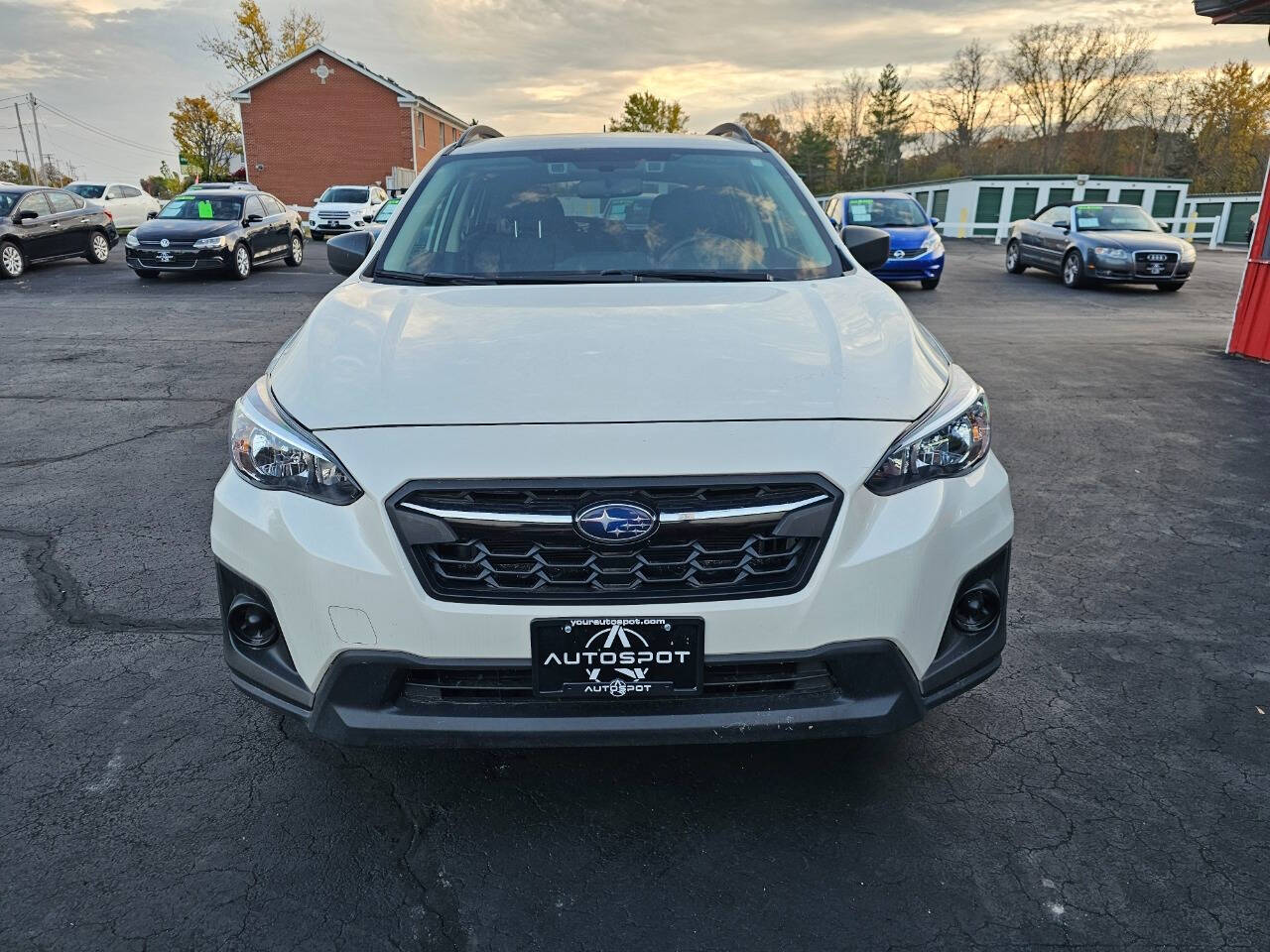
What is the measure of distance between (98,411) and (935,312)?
35.5 feet

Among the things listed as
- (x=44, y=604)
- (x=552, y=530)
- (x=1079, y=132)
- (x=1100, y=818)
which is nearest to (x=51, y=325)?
(x=44, y=604)

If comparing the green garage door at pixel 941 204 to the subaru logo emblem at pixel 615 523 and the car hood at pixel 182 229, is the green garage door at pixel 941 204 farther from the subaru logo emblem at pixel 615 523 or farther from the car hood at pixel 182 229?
the subaru logo emblem at pixel 615 523

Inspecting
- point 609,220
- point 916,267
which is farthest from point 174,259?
point 609,220

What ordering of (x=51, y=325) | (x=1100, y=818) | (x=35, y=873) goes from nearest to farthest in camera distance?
(x=35, y=873) < (x=1100, y=818) < (x=51, y=325)

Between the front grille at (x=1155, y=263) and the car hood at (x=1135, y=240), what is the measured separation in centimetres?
11

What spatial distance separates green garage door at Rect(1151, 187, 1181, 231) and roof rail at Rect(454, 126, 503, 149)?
1476 inches

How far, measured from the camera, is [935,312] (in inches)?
538

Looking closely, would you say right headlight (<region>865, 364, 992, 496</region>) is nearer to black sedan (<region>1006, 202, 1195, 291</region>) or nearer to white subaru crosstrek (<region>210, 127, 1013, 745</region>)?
white subaru crosstrek (<region>210, 127, 1013, 745</region>)

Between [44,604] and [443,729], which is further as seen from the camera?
[44,604]

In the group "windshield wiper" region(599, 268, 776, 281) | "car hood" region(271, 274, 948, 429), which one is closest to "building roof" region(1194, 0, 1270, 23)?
"windshield wiper" region(599, 268, 776, 281)

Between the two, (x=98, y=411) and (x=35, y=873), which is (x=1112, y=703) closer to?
(x=35, y=873)

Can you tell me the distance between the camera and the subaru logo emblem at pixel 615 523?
6.70 ft

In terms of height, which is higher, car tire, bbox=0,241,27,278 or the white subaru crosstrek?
the white subaru crosstrek

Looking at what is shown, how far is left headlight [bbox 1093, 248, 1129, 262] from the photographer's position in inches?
624
